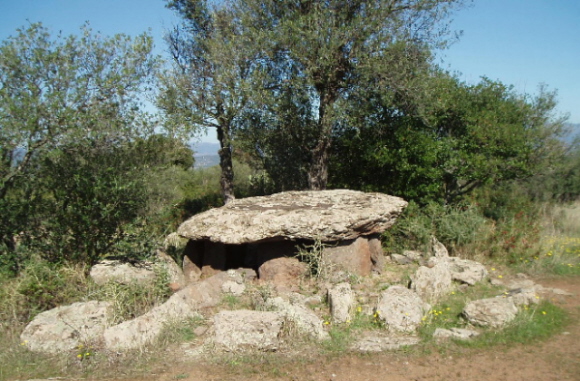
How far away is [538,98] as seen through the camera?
1525 cm

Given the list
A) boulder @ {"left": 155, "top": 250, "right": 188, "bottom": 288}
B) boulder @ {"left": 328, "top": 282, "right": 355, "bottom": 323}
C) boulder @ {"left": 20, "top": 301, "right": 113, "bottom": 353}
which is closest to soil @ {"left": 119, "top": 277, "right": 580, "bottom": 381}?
boulder @ {"left": 328, "top": 282, "right": 355, "bottom": 323}

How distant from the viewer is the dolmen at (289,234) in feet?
27.2

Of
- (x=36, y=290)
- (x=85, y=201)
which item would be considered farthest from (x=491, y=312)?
(x=85, y=201)

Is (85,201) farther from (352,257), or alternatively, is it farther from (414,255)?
(414,255)

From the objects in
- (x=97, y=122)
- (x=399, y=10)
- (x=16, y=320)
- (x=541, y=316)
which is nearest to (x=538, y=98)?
(x=399, y=10)

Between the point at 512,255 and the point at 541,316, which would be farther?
the point at 512,255

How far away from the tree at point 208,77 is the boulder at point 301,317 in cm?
594

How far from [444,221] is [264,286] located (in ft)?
16.4

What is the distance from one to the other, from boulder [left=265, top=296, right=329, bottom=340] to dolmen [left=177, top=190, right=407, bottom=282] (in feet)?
4.94

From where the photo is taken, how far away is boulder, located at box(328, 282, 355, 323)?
681 cm

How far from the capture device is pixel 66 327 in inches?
248

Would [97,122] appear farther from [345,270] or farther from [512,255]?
[512,255]

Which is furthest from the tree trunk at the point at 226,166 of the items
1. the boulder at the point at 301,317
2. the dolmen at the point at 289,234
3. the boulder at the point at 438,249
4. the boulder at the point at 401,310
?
the boulder at the point at 401,310

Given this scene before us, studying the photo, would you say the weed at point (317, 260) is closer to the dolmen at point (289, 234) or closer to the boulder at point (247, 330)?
the dolmen at point (289, 234)
